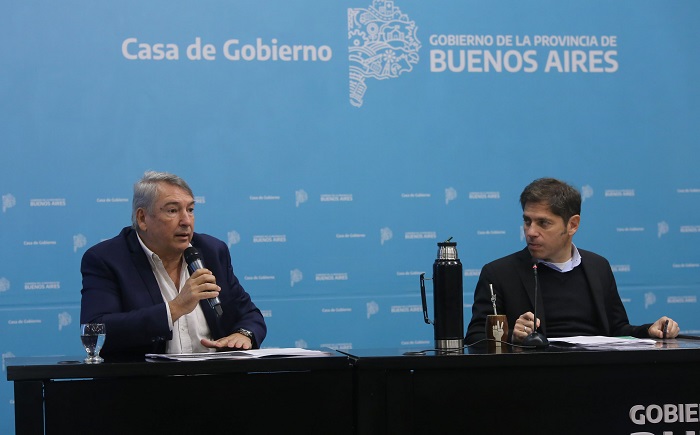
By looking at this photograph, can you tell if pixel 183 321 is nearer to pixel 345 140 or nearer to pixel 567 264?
pixel 567 264

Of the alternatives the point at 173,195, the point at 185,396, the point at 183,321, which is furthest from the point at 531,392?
the point at 173,195

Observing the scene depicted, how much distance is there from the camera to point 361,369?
8.61 ft

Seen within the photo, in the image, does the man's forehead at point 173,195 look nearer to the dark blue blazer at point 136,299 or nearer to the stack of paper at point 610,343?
the dark blue blazer at point 136,299

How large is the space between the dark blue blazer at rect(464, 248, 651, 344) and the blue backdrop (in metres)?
1.21

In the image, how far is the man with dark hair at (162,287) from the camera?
3084 mm

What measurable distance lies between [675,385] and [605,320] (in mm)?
865

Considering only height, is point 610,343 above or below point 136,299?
below

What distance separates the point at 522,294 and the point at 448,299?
793mm

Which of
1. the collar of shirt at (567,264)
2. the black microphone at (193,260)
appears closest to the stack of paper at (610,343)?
the collar of shirt at (567,264)

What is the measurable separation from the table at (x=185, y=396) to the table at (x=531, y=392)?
107mm

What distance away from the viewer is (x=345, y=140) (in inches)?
189

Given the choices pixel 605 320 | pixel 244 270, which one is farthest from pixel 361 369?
pixel 244 270

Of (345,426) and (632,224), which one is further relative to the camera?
(632,224)

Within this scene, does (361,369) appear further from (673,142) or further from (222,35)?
(673,142)
